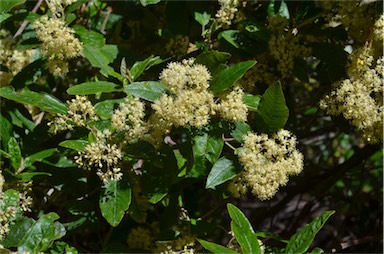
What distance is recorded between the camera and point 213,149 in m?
Result: 2.02

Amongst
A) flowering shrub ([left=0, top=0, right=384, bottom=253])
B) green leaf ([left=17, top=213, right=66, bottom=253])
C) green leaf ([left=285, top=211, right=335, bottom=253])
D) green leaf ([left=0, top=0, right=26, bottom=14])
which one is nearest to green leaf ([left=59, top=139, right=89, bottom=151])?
flowering shrub ([left=0, top=0, right=384, bottom=253])

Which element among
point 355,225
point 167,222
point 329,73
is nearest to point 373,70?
point 329,73

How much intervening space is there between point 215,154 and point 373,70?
1.78 feet

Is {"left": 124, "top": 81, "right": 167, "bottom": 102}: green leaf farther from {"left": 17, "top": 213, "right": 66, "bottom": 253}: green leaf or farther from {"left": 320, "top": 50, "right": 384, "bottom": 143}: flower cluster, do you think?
{"left": 320, "top": 50, "right": 384, "bottom": 143}: flower cluster

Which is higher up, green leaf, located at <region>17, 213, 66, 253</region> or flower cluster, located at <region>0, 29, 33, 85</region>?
flower cluster, located at <region>0, 29, 33, 85</region>

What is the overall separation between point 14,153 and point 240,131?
0.74 m

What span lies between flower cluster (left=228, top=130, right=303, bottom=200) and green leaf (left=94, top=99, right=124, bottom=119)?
44cm

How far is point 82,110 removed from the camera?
2.10 metres

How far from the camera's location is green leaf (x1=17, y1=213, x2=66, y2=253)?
1.96 meters

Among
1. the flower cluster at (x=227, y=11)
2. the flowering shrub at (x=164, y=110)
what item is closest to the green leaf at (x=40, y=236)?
the flowering shrub at (x=164, y=110)

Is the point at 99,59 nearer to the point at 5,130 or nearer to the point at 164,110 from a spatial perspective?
the point at 5,130

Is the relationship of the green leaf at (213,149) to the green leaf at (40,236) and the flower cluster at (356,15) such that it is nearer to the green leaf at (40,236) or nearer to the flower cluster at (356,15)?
the green leaf at (40,236)

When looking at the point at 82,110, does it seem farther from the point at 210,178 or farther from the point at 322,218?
the point at 322,218

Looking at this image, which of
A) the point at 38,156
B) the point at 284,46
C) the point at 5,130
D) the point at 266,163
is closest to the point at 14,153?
the point at 38,156
